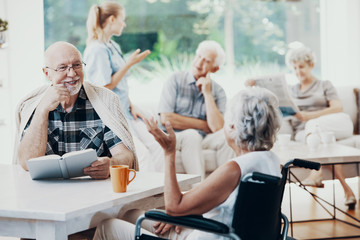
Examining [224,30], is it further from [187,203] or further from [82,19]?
[187,203]

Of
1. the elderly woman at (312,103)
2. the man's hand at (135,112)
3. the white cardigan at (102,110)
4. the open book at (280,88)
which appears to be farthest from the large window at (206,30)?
the white cardigan at (102,110)

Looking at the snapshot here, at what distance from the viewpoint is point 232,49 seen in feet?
18.0

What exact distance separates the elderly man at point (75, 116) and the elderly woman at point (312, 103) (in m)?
2.44

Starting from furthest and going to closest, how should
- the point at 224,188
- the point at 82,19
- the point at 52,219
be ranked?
the point at 82,19 < the point at 224,188 < the point at 52,219

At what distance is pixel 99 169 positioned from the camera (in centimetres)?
187

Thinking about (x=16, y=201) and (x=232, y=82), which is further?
(x=232, y=82)

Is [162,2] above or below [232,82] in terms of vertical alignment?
above

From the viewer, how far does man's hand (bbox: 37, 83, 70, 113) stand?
2.15m

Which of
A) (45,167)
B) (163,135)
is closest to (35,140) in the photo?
(45,167)

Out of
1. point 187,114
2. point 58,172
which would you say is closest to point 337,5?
point 187,114

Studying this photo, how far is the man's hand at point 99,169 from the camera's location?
186 centimetres

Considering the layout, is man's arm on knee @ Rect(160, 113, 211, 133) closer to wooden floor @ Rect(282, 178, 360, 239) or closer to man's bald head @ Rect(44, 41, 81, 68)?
wooden floor @ Rect(282, 178, 360, 239)

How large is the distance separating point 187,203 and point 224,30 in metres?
4.11

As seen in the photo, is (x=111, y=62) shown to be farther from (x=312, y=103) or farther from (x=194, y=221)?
(x=194, y=221)
